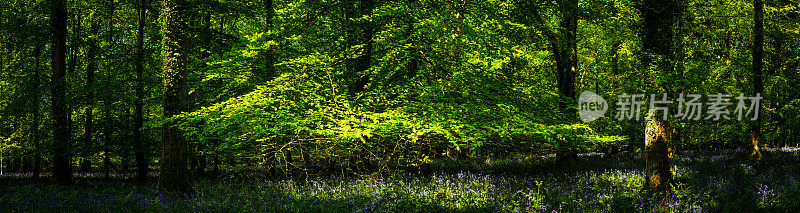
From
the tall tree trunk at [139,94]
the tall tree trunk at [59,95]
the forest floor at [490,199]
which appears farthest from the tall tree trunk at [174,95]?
the tall tree trunk at [59,95]

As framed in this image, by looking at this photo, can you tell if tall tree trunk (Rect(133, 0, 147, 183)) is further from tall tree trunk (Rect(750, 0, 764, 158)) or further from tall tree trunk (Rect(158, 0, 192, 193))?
tall tree trunk (Rect(750, 0, 764, 158))

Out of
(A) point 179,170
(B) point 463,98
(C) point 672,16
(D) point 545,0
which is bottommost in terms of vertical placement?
(A) point 179,170

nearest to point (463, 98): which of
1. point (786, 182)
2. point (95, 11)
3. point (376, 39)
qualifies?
point (376, 39)

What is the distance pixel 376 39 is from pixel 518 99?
9.79ft

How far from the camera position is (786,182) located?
8.12 metres

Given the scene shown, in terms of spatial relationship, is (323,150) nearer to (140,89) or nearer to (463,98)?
(463,98)

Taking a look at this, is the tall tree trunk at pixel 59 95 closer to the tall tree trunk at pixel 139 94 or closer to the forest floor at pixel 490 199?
the tall tree trunk at pixel 139 94
